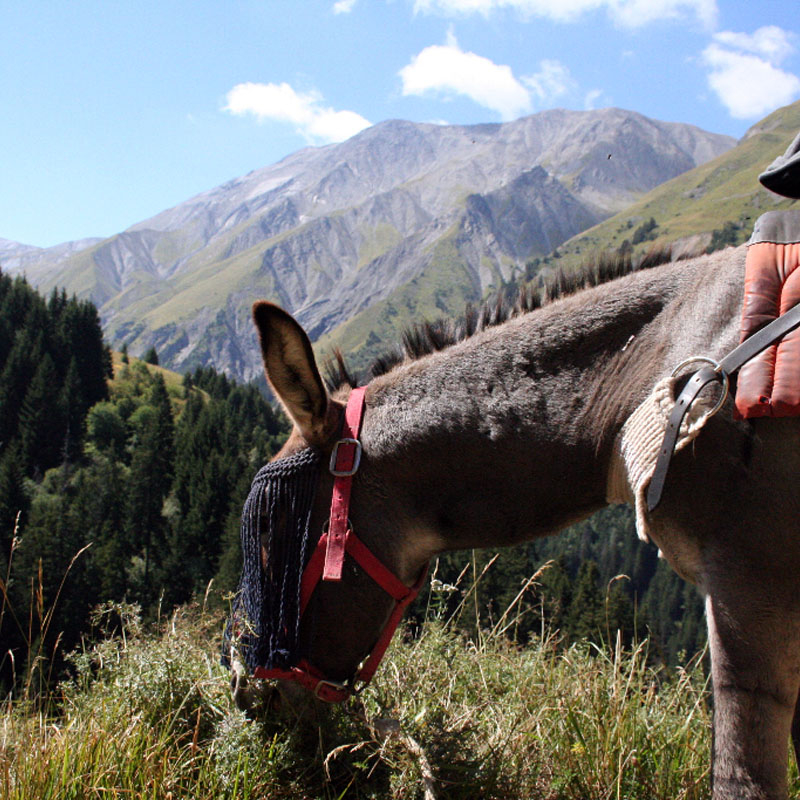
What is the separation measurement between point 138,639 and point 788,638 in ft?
12.0

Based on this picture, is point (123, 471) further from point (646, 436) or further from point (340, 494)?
point (646, 436)

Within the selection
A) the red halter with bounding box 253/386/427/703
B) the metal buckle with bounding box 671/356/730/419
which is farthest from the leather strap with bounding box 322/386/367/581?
the metal buckle with bounding box 671/356/730/419

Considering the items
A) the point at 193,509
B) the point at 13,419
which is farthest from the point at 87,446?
the point at 193,509

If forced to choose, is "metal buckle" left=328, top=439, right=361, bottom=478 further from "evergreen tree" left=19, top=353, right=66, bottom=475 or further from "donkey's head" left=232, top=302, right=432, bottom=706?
"evergreen tree" left=19, top=353, right=66, bottom=475

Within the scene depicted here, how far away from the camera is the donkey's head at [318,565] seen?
8.18 feet

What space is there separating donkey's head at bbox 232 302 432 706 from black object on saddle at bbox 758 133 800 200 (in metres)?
1.81

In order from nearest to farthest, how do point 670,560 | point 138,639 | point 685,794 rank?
point 670,560 < point 685,794 < point 138,639

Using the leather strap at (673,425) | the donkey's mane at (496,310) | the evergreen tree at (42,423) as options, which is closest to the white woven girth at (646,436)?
the leather strap at (673,425)

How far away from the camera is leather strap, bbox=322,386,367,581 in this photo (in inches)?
96.0

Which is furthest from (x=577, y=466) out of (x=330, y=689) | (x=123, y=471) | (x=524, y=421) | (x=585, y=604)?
(x=123, y=471)

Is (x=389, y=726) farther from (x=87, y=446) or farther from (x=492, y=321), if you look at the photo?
(x=87, y=446)

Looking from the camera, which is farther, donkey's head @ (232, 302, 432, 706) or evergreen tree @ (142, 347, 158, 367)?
evergreen tree @ (142, 347, 158, 367)

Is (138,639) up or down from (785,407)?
down

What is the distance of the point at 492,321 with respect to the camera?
2754mm
